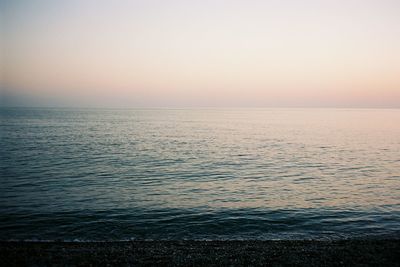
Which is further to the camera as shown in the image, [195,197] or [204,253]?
[195,197]

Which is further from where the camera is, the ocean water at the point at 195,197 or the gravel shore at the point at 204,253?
the ocean water at the point at 195,197

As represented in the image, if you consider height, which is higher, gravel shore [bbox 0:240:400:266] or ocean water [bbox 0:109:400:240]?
gravel shore [bbox 0:240:400:266]

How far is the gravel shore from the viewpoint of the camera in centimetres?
1182

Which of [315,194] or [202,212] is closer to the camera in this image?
[202,212]

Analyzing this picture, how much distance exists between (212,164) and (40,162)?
2206cm

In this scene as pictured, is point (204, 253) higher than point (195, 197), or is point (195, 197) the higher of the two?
point (204, 253)

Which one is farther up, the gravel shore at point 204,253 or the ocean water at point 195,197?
the gravel shore at point 204,253

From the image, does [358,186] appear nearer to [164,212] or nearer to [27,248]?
[164,212]

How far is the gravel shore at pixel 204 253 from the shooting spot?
11.8 meters

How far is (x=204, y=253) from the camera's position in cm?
1283

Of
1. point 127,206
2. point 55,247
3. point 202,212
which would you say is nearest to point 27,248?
point 55,247

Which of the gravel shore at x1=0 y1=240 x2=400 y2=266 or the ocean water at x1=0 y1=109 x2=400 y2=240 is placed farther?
the ocean water at x1=0 y1=109 x2=400 y2=240

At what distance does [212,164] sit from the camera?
127ft

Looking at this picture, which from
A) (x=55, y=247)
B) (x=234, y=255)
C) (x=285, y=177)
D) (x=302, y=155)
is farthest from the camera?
(x=302, y=155)
